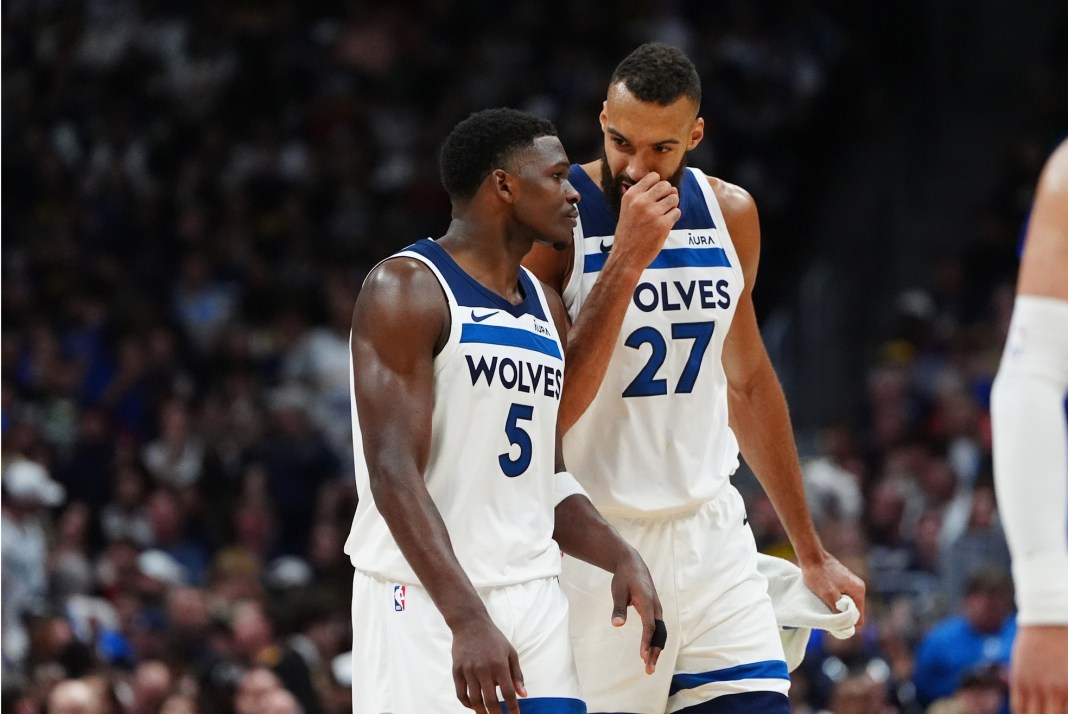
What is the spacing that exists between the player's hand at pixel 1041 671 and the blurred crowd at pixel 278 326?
5416mm

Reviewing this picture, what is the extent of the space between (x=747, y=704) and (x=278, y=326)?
10425 mm

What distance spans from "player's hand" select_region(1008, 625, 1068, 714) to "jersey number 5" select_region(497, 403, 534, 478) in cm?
179

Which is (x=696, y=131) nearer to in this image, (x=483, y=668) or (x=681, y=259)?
(x=681, y=259)

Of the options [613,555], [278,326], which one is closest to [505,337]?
[613,555]

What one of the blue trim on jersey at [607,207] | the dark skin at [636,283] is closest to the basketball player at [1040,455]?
the dark skin at [636,283]

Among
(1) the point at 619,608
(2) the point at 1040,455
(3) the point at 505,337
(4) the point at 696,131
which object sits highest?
(4) the point at 696,131

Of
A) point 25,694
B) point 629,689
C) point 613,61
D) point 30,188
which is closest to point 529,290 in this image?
point 629,689

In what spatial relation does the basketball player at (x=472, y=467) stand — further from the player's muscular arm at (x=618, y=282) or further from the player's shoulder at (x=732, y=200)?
the player's shoulder at (x=732, y=200)

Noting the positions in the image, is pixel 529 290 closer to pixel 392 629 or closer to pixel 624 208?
pixel 624 208

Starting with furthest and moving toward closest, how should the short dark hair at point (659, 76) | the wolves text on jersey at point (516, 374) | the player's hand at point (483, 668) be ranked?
the short dark hair at point (659, 76) < the wolves text on jersey at point (516, 374) < the player's hand at point (483, 668)

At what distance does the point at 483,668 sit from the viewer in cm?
418

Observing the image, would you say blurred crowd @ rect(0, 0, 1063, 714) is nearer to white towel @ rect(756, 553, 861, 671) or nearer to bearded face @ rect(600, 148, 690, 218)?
white towel @ rect(756, 553, 861, 671)

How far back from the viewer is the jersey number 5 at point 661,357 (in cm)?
525

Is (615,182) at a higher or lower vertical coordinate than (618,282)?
higher
